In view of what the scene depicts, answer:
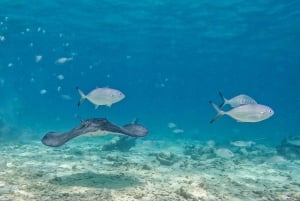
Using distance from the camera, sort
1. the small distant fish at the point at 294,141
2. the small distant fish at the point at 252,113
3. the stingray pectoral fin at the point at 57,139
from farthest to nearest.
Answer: the small distant fish at the point at 294,141
the small distant fish at the point at 252,113
the stingray pectoral fin at the point at 57,139

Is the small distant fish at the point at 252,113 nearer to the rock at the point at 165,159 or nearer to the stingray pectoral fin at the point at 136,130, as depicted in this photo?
the stingray pectoral fin at the point at 136,130

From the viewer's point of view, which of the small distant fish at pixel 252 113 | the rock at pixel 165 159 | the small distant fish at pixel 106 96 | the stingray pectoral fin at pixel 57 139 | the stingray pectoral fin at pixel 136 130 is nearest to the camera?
the stingray pectoral fin at pixel 57 139

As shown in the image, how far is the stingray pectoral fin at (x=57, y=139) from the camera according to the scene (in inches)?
281

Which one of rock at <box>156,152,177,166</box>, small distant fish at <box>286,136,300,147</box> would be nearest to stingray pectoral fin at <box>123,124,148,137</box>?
rock at <box>156,152,177,166</box>

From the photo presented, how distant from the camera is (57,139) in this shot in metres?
7.47

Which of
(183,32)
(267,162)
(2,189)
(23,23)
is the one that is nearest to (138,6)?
(183,32)

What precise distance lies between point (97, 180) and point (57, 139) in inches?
82.8

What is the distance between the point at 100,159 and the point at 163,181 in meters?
4.39

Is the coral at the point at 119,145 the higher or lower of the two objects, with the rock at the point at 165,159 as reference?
higher

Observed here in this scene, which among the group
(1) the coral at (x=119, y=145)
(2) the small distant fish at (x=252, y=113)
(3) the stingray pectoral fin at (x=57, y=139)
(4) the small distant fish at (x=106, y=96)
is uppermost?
(1) the coral at (x=119, y=145)

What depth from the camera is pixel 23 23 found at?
38625 mm

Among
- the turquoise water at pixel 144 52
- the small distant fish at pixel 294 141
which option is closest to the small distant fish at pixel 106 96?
the turquoise water at pixel 144 52

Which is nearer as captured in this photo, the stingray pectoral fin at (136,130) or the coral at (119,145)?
the stingray pectoral fin at (136,130)

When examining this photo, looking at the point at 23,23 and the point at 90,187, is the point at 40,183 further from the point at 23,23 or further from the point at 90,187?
the point at 23,23
